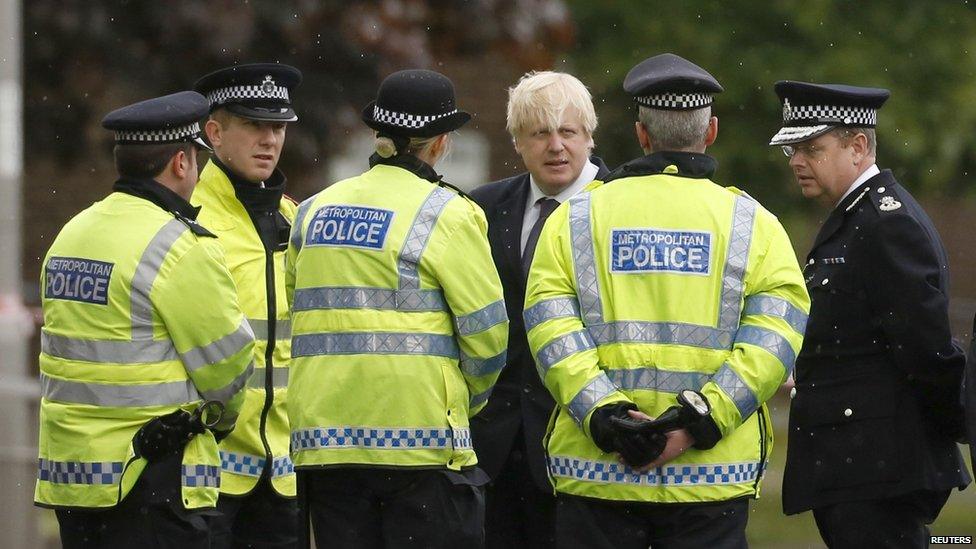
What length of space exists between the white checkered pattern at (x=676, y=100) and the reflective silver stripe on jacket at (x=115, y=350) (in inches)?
69.9

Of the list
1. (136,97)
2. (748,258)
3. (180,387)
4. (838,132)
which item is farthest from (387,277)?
(136,97)

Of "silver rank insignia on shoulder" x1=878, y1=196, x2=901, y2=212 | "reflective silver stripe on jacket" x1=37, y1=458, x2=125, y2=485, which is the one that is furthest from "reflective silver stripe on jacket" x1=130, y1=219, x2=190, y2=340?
"silver rank insignia on shoulder" x1=878, y1=196, x2=901, y2=212

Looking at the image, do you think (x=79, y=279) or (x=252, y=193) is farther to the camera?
(x=252, y=193)

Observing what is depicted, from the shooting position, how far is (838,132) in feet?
21.8

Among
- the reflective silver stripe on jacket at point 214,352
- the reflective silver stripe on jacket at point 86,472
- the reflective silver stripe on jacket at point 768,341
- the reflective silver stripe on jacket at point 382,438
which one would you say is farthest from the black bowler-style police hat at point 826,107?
the reflective silver stripe on jacket at point 86,472

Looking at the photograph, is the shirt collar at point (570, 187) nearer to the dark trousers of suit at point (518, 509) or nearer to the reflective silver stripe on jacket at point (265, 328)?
the dark trousers of suit at point (518, 509)

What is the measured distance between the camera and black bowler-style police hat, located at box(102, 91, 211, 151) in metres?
5.98

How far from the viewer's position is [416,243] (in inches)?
236

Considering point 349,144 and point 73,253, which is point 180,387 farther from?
point 349,144

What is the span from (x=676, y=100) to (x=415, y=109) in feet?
3.00

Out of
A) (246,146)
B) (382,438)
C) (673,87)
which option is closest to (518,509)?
(382,438)

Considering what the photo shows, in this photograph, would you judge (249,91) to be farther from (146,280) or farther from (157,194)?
(146,280)

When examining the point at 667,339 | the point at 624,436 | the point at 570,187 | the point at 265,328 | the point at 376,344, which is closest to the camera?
the point at 624,436

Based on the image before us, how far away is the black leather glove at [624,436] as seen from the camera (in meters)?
5.59
